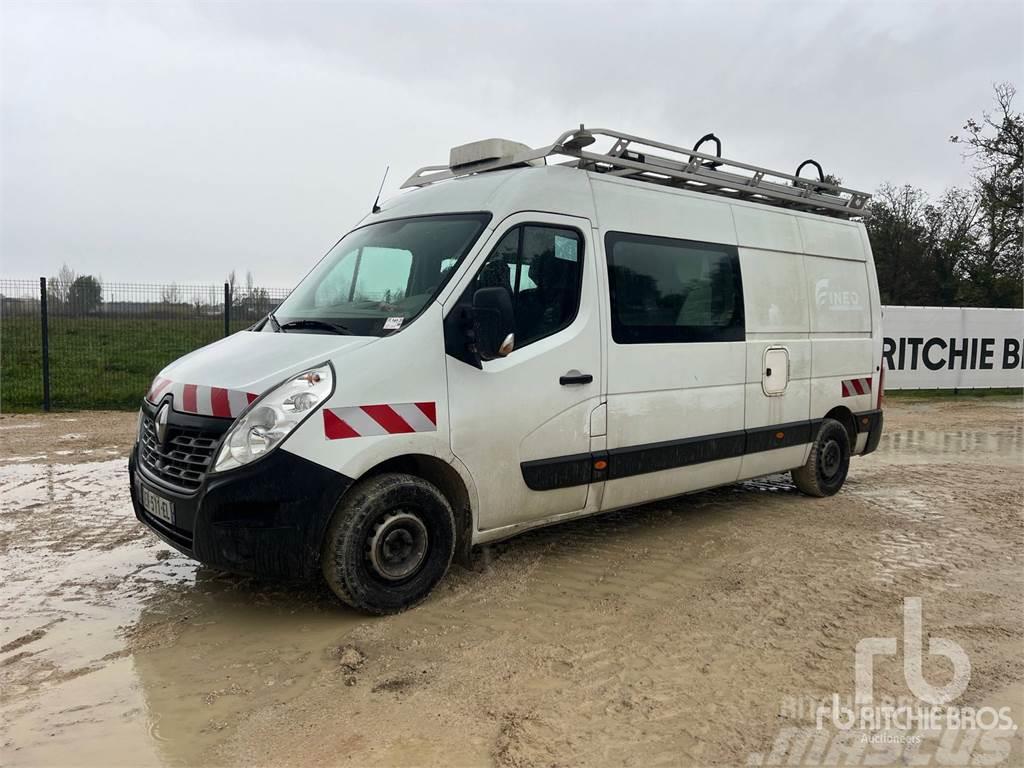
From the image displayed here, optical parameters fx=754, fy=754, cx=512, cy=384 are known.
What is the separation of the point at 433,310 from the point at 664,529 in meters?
2.78

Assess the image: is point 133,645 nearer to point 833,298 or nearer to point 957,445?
point 833,298

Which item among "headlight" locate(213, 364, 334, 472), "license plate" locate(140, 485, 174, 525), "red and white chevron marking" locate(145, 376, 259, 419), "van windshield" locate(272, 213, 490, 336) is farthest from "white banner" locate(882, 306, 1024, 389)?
"license plate" locate(140, 485, 174, 525)

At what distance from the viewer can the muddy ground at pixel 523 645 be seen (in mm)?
2887

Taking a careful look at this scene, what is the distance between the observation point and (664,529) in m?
5.81

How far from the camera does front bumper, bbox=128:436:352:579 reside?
11.8ft

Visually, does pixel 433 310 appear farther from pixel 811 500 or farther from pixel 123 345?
pixel 123 345

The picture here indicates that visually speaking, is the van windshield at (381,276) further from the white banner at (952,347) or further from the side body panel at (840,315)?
the white banner at (952,347)

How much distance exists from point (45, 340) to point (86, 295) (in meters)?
0.99

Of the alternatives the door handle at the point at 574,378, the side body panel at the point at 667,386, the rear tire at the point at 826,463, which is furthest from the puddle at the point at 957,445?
the door handle at the point at 574,378

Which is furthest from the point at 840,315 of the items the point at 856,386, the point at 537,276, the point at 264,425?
the point at 264,425

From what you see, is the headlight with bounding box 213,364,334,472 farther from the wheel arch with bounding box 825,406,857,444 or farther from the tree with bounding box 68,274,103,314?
the tree with bounding box 68,274,103,314

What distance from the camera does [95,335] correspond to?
508 inches

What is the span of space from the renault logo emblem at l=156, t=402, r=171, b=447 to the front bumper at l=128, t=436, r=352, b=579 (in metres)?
0.39

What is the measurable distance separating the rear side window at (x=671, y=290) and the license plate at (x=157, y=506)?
9.17 feet
